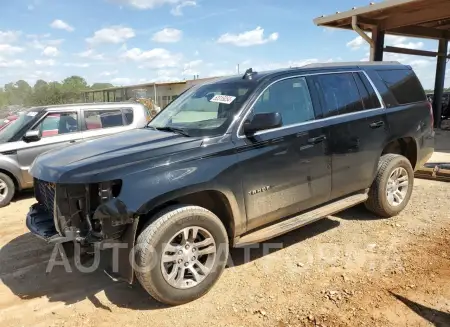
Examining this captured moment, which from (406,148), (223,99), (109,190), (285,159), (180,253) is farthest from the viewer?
(406,148)

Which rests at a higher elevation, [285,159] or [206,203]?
[285,159]

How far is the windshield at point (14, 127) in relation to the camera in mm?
6796

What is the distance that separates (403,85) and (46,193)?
4.49 metres

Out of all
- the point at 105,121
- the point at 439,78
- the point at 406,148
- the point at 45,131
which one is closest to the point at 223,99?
the point at 406,148

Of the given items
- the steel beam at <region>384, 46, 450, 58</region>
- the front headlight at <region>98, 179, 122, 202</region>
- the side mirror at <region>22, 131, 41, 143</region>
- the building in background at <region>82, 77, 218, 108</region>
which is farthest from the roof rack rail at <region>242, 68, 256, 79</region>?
the building in background at <region>82, 77, 218, 108</region>

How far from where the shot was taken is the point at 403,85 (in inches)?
200

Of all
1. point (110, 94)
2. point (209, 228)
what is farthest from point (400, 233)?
point (110, 94)

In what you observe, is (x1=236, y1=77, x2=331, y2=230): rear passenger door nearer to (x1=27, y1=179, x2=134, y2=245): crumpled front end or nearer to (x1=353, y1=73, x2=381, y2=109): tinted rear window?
(x1=353, y1=73, x2=381, y2=109): tinted rear window

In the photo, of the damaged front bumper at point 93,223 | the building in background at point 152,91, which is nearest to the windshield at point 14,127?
the damaged front bumper at point 93,223

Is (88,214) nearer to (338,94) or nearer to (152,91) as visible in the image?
(338,94)

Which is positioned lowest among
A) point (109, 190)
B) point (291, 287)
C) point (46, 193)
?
point (291, 287)

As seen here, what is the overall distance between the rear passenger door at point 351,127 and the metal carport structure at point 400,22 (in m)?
6.76

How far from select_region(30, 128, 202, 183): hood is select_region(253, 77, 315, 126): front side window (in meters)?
0.86

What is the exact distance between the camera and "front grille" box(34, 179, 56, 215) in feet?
10.9
